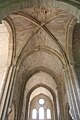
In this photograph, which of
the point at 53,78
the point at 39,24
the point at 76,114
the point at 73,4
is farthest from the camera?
the point at 53,78

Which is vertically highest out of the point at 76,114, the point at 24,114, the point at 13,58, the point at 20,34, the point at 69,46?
the point at 20,34

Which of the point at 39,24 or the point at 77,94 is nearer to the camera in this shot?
the point at 77,94

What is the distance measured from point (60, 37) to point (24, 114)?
7.87 m

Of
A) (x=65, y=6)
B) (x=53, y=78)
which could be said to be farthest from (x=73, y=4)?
(x=53, y=78)

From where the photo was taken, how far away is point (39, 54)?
637 inches

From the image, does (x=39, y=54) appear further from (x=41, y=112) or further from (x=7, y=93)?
(x=41, y=112)

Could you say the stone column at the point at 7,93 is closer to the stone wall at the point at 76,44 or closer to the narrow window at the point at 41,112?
the stone wall at the point at 76,44

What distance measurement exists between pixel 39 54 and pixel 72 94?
550 cm

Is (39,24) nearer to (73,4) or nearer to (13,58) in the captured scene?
(13,58)

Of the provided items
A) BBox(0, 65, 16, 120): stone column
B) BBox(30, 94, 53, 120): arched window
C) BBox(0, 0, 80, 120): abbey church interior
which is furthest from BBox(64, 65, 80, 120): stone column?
BBox(30, 94, 53, 120): arched window

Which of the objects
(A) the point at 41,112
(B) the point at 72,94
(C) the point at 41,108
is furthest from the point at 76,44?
(A) the point at 41,112

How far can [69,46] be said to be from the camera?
14359mm

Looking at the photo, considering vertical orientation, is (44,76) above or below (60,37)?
below

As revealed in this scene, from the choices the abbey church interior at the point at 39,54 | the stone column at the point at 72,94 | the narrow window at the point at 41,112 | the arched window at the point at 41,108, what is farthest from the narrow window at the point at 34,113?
the stone column at the point at 72,94
